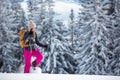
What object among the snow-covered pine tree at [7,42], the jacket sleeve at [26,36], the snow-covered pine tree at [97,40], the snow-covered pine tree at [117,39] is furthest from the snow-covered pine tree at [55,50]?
the jacket sleeve at [26,36]

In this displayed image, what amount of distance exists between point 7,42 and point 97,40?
36.6 feet

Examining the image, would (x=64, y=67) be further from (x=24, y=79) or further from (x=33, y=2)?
(x=24, y=79)

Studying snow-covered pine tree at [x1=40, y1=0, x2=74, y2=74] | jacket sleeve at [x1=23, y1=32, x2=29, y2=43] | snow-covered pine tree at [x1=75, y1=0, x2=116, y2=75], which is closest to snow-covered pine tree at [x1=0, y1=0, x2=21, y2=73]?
snow-covered pine tree at [x1=40, y1=0, x2=74, y2=74]

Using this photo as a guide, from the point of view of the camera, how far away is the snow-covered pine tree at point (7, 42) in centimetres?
3366

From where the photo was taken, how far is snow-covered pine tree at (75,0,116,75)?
31.4m

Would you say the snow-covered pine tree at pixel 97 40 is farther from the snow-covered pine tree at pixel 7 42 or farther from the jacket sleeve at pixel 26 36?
the jacket sleeve at pixel 26 36

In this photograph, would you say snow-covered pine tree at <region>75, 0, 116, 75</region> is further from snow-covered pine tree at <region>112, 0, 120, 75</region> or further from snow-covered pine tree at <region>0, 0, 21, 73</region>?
snow-covered pine tree at <region>0, 0, 21, 73</region>

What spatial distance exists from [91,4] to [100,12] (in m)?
1.44

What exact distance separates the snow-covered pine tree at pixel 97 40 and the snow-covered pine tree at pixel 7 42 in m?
7.86

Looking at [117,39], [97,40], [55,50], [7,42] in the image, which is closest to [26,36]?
[117,39]

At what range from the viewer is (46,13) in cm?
3769

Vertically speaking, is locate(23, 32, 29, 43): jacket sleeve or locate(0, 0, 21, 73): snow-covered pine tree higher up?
locate(23, 32, 29, 43): jacket sleeve

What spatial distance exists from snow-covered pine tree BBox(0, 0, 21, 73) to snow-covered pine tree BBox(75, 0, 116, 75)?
25.8 feet

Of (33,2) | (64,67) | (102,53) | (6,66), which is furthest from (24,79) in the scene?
(33,2)
